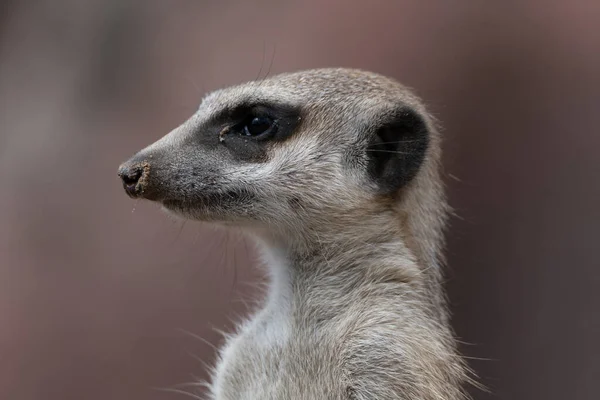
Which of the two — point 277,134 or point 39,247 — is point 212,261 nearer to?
point 39,247

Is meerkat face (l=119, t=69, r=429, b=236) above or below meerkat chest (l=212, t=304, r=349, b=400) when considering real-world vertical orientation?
above

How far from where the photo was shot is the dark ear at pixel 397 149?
1.06 metres

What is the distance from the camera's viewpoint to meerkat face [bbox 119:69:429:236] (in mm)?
1011

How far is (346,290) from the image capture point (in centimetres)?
107

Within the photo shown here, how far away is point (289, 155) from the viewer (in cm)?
105

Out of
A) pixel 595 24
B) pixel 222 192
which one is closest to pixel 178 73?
pixel 222 192

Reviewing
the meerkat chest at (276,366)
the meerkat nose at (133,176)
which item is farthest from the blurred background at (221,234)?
the meerkat nose at (133,176)

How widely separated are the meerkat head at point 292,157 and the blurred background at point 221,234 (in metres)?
0.47

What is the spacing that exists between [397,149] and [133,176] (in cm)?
50

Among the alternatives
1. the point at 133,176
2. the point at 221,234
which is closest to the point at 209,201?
the point at 133,176

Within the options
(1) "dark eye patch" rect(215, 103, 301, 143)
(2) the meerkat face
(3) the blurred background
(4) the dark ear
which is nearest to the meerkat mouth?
(2) the meerkat face

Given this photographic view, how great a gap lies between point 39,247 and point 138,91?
0.60 meters

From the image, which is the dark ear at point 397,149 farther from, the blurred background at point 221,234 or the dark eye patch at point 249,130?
Answer: the blurred background at point 221,234

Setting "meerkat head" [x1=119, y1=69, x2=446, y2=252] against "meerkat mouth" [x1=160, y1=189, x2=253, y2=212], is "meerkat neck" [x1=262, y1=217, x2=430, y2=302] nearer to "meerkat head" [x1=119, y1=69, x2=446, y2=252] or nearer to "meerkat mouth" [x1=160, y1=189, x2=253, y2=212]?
"meerkat head" [x1=119, y1=69, x2=446, y2=252]
